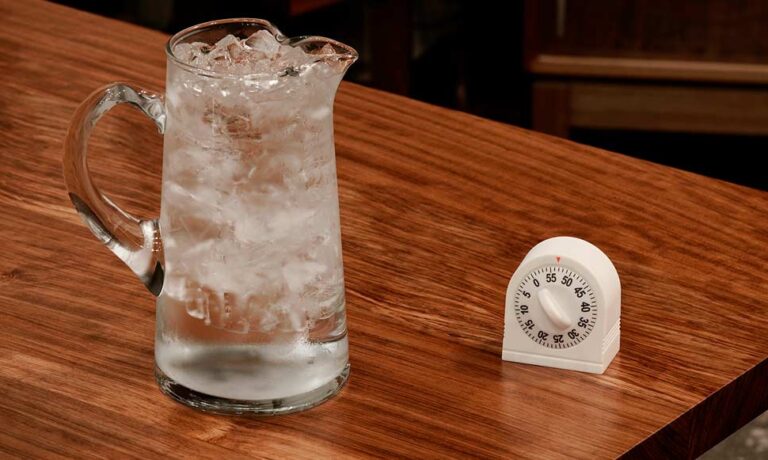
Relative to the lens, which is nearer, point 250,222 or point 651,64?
point 250,222

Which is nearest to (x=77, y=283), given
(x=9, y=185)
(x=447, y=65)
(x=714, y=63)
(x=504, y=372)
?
(x=9, y=185)

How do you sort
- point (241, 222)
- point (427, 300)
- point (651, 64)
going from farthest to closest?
point (651, 64)
point (427, 300)
point (241, 222)

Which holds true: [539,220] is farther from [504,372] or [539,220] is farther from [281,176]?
[281,176]

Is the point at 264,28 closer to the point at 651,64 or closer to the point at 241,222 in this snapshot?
the point at 241,222

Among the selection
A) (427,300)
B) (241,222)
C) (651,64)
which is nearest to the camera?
(241,222)

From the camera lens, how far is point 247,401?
0.79m

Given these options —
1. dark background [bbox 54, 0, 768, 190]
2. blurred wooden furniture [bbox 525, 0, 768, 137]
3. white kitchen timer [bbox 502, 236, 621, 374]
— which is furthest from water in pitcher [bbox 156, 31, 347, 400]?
blurred wooden furniture [bbox 525, 0, 768, 137]

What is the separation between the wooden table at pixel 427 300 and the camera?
78 centimetres

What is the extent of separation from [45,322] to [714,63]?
2.03m

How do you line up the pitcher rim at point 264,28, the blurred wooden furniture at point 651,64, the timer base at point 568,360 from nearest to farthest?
the pitcher rim at point 264,28
the timer base at point 568,360
the blurred wooden furniture at point 651,64

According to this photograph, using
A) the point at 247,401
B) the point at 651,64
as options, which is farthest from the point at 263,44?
the point at 651,64

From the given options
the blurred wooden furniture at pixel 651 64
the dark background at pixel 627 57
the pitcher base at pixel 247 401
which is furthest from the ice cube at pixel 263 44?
the blurred wooden furniture at pixel 651 64

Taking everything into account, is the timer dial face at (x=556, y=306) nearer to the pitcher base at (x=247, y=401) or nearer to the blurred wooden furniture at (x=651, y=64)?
the pitcher base at (x=247, y=401)

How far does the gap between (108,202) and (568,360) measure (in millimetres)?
300
